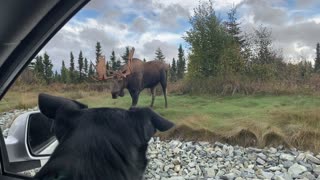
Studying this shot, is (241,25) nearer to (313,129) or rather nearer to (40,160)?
(313,129)

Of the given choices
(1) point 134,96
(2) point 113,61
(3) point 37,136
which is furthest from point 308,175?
(3) point 37,136

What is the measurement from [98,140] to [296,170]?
2.73 feet

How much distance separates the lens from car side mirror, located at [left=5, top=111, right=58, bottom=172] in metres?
1.40

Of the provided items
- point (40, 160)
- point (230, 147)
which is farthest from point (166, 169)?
point (40, 160)

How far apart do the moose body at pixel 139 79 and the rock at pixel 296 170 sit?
1.40ft

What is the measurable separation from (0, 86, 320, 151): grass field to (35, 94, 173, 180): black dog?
1.46ft

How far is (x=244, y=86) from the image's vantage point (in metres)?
1.48

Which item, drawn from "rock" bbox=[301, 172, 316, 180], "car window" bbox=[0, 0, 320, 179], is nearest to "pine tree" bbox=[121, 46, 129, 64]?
"car window" bbox=[0, 0, 320, 179]

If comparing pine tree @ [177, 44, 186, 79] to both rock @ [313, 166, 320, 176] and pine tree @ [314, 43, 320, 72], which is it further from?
→ rock @ [313, 166, 320, 176]

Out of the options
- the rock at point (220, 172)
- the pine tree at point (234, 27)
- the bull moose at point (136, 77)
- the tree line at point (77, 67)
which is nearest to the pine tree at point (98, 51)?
the tree line at point (77, 67)

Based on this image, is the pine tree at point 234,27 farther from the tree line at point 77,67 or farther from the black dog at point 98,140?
the black dog at point 98,140

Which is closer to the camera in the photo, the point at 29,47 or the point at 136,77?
the point at 29,47

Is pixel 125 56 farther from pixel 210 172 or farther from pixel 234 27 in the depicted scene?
pixel 210 172

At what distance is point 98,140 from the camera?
34.6 inches
